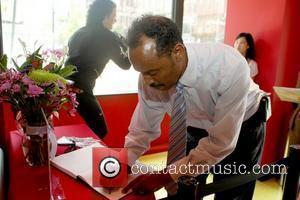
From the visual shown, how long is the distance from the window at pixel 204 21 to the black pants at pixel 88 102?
4.75ft

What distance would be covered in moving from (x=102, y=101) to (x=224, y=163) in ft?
4.93

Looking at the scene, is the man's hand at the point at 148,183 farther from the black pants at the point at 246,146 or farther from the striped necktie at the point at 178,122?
the black pants at the point at 246,146

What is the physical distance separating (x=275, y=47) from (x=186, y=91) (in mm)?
1731

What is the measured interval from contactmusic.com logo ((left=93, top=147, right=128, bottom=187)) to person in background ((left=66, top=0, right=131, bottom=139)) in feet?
4.06

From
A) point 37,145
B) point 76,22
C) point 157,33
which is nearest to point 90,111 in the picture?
point 76,22

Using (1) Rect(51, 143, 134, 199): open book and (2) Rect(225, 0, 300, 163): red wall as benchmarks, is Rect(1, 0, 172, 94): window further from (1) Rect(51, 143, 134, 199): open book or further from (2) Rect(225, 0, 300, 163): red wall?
(1) Rect(51, 143, 134, 199): open book

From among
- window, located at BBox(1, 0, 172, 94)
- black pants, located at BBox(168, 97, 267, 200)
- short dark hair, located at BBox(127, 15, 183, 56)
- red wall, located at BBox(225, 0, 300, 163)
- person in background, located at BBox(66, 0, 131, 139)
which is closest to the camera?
short dark hair, located at BBox(127, 15, 183, 56)

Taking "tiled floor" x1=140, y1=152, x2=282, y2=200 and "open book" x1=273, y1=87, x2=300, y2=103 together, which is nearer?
"open book" x1=273, y1=87, x2=300, y2=103

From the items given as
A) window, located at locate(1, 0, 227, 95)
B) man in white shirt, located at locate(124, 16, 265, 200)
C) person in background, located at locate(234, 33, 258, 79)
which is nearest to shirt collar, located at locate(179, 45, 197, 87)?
man in white shirt, located at locate(124, 16, 265, 200)

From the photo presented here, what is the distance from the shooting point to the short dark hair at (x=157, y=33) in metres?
0.91

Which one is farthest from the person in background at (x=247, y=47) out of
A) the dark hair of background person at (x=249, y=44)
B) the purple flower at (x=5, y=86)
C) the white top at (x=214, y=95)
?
the purple flower at (x=5, y=86)

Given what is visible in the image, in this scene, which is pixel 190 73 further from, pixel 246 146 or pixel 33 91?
pixel 246 146

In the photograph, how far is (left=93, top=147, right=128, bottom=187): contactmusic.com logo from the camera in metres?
0.94

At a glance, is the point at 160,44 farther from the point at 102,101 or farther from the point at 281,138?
the point at 281,138
